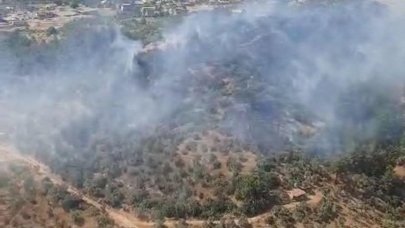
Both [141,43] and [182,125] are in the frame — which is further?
[141,43]

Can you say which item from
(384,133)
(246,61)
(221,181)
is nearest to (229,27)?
(246,61)

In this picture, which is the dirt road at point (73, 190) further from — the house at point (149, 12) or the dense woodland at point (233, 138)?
the house at point (149, 12)

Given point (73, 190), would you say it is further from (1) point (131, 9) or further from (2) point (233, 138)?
(1) point (131, 9)

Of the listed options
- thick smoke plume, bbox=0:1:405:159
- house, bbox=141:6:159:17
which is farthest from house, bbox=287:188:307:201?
house, bbox=141:6:159:17

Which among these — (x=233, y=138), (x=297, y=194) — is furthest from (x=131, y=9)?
(x=297, y=194)

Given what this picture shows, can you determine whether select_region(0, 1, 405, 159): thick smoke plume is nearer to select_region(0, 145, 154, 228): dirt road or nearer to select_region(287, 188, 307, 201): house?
select_region(0, 145, 154, 228): dirt road

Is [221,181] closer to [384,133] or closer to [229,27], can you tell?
[384,133]
